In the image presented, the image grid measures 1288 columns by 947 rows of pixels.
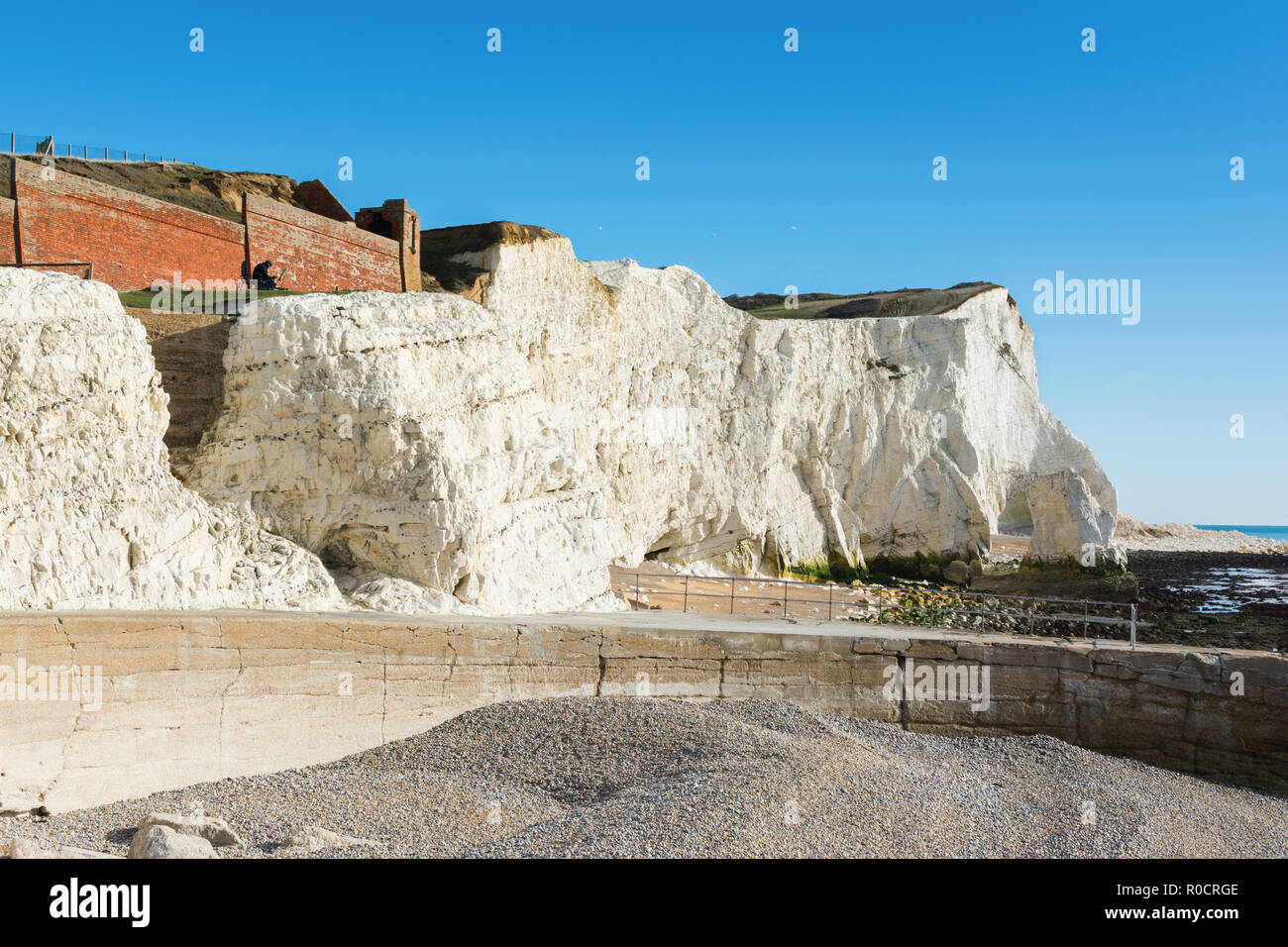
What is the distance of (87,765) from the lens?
9.36 m

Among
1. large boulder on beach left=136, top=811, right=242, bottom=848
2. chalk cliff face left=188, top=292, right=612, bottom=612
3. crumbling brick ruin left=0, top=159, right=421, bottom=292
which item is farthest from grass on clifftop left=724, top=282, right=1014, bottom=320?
large boulder on beach left=136, top=811, right=242, bottom=848

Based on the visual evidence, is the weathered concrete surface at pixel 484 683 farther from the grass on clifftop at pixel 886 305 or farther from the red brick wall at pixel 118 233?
the grass on clifftop at pixel 886 305

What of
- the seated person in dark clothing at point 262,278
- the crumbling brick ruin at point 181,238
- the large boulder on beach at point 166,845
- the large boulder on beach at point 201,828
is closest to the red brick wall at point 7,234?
the crumbling brick ruin at point 181,238

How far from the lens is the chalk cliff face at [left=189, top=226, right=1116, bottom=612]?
13.9 m

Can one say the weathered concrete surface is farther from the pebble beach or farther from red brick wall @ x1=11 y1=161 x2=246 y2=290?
red brick wall @ x1=11 y1=161 x2=246 y2=290

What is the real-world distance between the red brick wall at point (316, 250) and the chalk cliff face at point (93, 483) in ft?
25.5

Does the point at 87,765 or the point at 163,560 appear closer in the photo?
the point at 87,765

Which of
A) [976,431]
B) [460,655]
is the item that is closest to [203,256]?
[460,655]

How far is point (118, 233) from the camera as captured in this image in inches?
664

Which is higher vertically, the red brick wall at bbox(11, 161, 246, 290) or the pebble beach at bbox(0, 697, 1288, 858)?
the red brick wall at bbox(11, 161, 246, 290)

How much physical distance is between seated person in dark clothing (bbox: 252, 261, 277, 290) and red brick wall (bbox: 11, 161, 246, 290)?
0.35 metres

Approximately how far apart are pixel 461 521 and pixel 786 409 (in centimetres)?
1601
